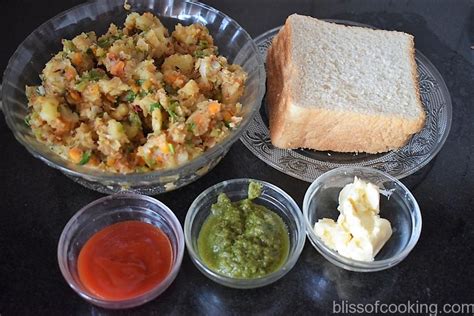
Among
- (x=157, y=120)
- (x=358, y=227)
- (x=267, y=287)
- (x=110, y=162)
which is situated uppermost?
(x=157, y=120)

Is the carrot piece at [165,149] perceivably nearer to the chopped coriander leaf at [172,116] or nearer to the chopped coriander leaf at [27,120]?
the chopped coriander leaf at [172,116]

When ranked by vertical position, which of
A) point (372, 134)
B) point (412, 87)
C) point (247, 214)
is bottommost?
point (247, 214)

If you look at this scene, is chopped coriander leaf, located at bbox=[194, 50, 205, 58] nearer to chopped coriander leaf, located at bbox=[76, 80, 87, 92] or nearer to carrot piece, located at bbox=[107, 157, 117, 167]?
chopped coriander leaf, located at bbox=[76, 80, 87, 92]

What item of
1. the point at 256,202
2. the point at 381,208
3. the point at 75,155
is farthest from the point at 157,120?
the point at 381,208

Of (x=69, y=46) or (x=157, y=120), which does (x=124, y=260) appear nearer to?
(x=157, y=120)

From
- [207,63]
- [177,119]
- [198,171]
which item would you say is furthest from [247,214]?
[207,63]

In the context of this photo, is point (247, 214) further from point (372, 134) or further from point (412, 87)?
point (412, 87)
